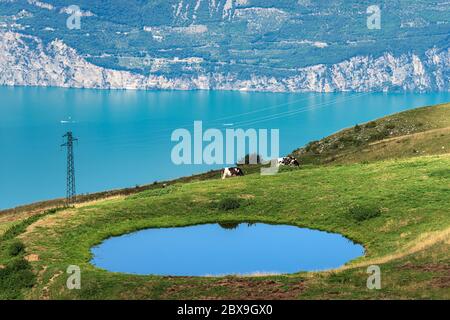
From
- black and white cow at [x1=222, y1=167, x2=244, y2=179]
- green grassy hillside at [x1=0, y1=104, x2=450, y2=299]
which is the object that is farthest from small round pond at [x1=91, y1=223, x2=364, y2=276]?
black and white cow at [x1=222, y1=167, x2=244, y2=179]

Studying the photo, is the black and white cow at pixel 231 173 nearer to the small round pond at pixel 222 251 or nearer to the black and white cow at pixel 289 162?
the black and white cow at pixel 289 162

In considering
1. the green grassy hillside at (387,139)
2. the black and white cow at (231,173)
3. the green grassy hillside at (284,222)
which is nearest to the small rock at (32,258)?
the green grassy hillside at (284,222)

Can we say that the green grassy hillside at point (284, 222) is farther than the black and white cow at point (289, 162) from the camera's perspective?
No

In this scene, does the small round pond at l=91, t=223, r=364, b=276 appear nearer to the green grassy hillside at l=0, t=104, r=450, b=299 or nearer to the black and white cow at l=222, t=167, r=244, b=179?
the green grassy hillside at l=0, t=104, r=450, b=299

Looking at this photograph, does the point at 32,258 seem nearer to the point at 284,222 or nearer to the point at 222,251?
the point at 222,251

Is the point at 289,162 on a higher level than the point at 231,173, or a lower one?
higher

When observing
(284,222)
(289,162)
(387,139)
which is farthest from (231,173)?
(284,222)
